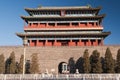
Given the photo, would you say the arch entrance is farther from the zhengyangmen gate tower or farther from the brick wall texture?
the zhengyangmen gate tower

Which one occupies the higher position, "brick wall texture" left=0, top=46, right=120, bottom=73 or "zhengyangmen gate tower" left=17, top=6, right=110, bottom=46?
"zhengyangmen gate tower" left=17, top=6, right=110, bottom=46

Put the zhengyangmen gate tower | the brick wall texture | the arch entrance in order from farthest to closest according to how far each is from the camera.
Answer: the zhengyangmen gate tower → the arch entrance → the brick wall texture

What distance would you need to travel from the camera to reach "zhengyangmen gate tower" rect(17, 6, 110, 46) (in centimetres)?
4869

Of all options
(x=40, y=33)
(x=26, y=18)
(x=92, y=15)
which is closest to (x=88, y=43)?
(x=92, y=15)

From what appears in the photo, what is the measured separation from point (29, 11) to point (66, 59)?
47.4 feet

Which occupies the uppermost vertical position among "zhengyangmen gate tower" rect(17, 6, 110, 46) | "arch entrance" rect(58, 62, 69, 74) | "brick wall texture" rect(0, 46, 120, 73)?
"zhengyangmen gate tower" rect(17, 6, 110, 46)

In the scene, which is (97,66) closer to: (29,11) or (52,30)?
(52,30)

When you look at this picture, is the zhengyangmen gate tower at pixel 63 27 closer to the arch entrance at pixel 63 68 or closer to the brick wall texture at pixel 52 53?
the brick wall texture at pixel 52 53

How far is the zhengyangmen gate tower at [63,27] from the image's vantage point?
160 ft

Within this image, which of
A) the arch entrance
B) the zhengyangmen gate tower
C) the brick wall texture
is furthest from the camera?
the zhengyangmen gate tower

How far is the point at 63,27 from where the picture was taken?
50.2 meters

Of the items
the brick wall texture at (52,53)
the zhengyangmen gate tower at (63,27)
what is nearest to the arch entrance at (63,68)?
the brick wall texture at (52,53)

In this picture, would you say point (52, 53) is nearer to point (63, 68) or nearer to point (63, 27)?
point (63, 68)

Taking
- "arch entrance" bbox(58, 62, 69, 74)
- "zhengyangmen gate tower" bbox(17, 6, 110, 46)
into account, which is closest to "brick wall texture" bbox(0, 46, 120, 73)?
"arch entrance" bbox(58, 62, 69, 74)
